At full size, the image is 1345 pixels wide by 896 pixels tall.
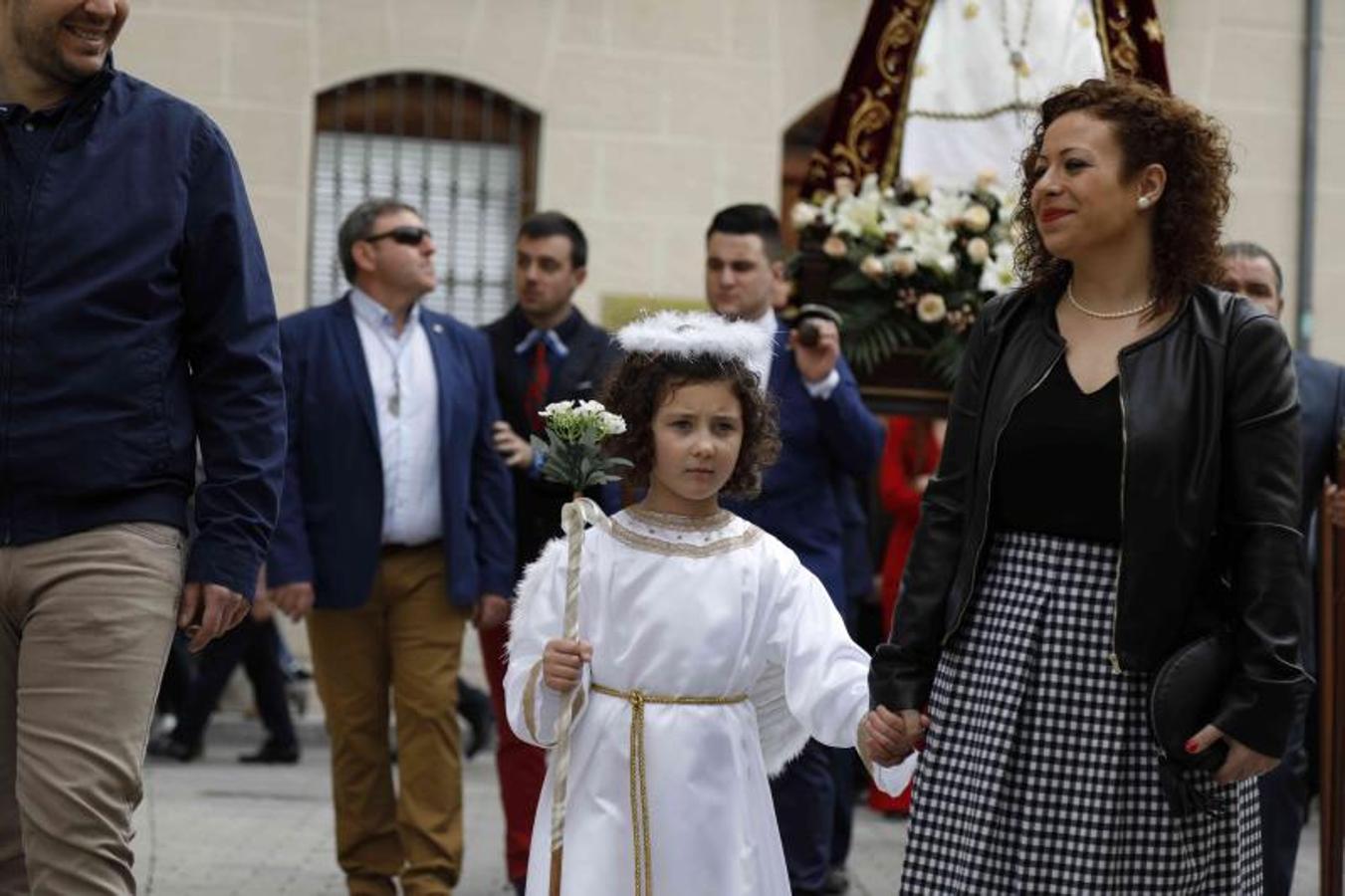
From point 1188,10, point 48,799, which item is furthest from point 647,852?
point 1188,10

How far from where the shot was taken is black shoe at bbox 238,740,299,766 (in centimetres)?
1323

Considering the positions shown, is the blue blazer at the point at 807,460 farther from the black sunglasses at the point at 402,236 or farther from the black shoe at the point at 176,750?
the black shoe at the point at 176,750

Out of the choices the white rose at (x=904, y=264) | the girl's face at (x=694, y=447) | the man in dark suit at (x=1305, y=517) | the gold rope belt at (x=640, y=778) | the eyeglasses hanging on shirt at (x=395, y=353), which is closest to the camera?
the gold rope belt at (x=640, y=778)

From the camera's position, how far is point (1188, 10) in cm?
1596

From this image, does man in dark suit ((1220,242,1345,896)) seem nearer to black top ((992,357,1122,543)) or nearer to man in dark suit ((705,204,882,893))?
man in dark suit ((705,204,882,893))

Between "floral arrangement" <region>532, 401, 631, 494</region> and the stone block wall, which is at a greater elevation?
the stone block wall

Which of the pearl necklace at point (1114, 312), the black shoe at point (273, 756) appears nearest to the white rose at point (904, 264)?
the pearl necklace at point (1114, 312)

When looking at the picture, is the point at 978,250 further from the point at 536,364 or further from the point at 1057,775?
the point at 1057,775

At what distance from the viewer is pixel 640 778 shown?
229 inches

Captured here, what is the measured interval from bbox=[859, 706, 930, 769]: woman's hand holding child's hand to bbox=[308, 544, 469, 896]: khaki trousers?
3365 mm

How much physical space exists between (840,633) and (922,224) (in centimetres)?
276

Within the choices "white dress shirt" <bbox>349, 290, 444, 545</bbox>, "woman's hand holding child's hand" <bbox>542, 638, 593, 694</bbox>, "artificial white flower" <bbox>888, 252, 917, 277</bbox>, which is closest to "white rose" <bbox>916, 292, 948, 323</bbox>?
"artificial white flower" <bbox>888, 252, 917, 277</bbox>

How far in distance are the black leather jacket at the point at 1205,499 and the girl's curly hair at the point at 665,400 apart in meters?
1.43

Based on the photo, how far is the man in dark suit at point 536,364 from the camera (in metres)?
8.61
